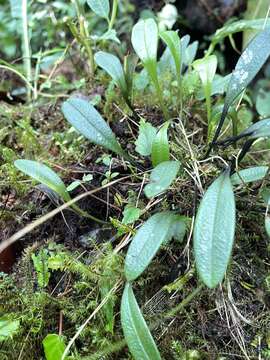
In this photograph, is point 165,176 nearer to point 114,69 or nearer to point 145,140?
point 145,140

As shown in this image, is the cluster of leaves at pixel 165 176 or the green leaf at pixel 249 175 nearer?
the cluster of leaves at pixel 165 176

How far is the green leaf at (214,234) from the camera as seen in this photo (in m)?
0.68

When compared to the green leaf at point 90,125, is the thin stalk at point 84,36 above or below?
above

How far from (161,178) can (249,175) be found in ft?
0.66

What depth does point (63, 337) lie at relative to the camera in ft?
2.71

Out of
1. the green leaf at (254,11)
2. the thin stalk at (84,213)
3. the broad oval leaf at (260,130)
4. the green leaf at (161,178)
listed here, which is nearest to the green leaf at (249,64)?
the broad oval leaf at (260,130)

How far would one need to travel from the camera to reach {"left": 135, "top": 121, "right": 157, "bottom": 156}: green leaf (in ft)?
3.09

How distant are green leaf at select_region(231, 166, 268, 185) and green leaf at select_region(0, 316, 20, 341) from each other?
1.67 ft

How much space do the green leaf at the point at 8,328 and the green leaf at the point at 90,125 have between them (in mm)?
409

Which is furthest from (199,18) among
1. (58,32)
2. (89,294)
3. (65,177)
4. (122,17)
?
(89,294)

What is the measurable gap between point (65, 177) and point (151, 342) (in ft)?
1.65

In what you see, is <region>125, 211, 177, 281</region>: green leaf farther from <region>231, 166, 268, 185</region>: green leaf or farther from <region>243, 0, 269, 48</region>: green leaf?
<region>243, 0, 269, 48</region>: green leaf

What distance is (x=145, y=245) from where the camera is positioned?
2.51 ft

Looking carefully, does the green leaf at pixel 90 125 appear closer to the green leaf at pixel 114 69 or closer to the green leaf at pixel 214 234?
the green leaf at pixel 114 69
